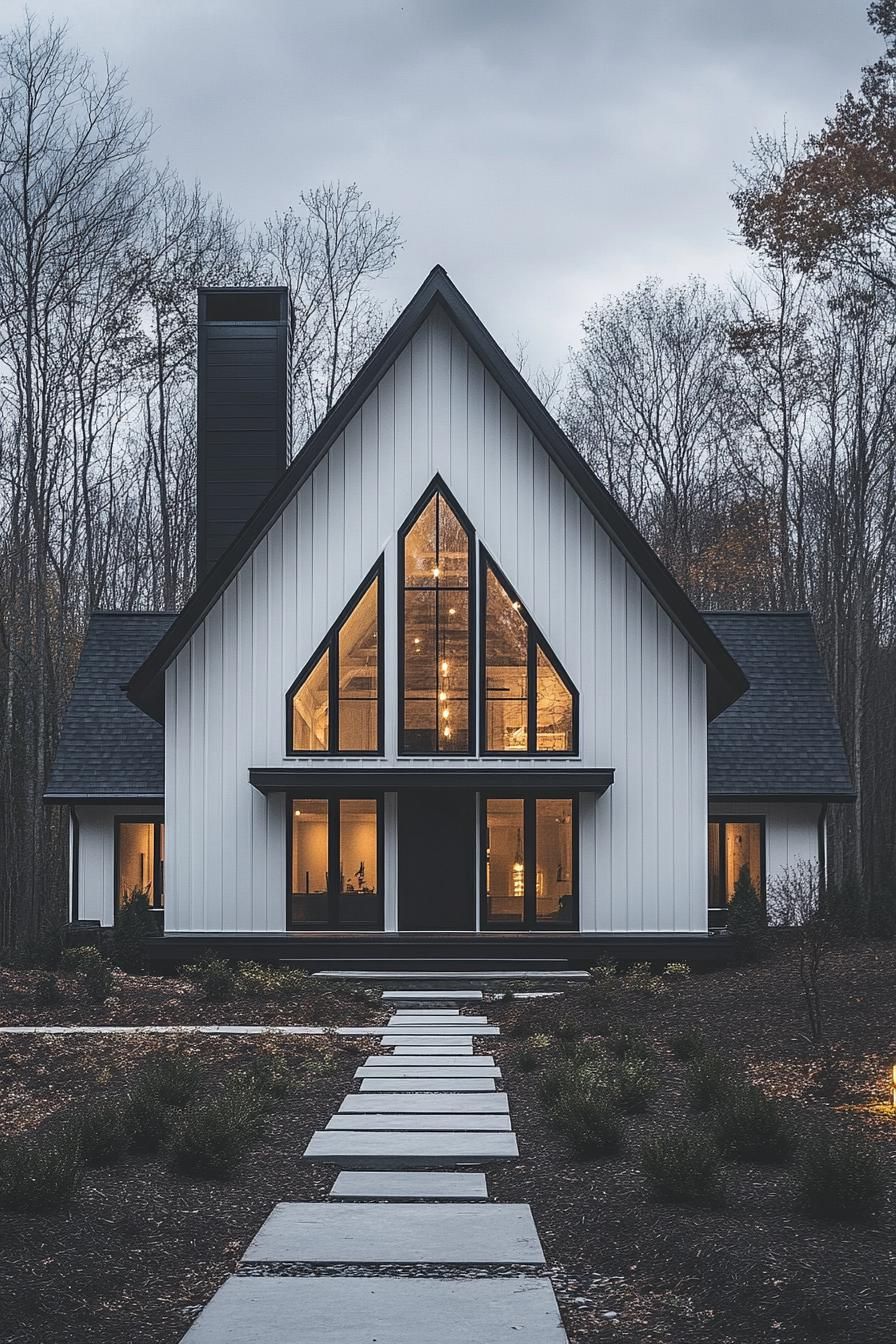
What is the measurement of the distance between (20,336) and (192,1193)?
78.9 feet

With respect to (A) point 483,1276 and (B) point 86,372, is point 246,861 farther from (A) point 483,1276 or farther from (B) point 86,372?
(B) point 86,372

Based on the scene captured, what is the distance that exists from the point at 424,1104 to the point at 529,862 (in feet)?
30.1

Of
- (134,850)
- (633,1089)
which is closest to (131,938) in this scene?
(134,850)

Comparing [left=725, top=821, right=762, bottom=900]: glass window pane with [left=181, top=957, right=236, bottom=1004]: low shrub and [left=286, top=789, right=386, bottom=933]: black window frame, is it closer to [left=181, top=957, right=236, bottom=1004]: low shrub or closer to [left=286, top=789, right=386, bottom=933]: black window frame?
[left=286, top=789, right=386, bottom=933]: black window frame

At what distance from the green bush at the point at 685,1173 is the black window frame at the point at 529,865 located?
11458mm

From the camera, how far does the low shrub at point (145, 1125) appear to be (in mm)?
7281

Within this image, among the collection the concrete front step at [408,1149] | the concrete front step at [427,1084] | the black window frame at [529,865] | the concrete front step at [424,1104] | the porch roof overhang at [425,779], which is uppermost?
the porch roof overhang at [425,779]

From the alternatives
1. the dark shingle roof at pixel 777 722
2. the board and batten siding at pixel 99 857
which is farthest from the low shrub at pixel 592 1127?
the board and batten siding at pixel 99 857

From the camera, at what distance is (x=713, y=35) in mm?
18281

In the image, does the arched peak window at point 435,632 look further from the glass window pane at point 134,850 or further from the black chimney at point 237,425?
the glass window pane at point 134,850

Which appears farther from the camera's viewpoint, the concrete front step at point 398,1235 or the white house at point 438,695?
the white house at point 438,695

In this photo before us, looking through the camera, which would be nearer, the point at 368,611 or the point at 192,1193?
the point at 192,1193

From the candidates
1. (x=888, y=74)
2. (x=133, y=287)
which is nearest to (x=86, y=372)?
(x=133, y=287)

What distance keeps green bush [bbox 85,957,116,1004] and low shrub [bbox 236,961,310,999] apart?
133 centimetres
